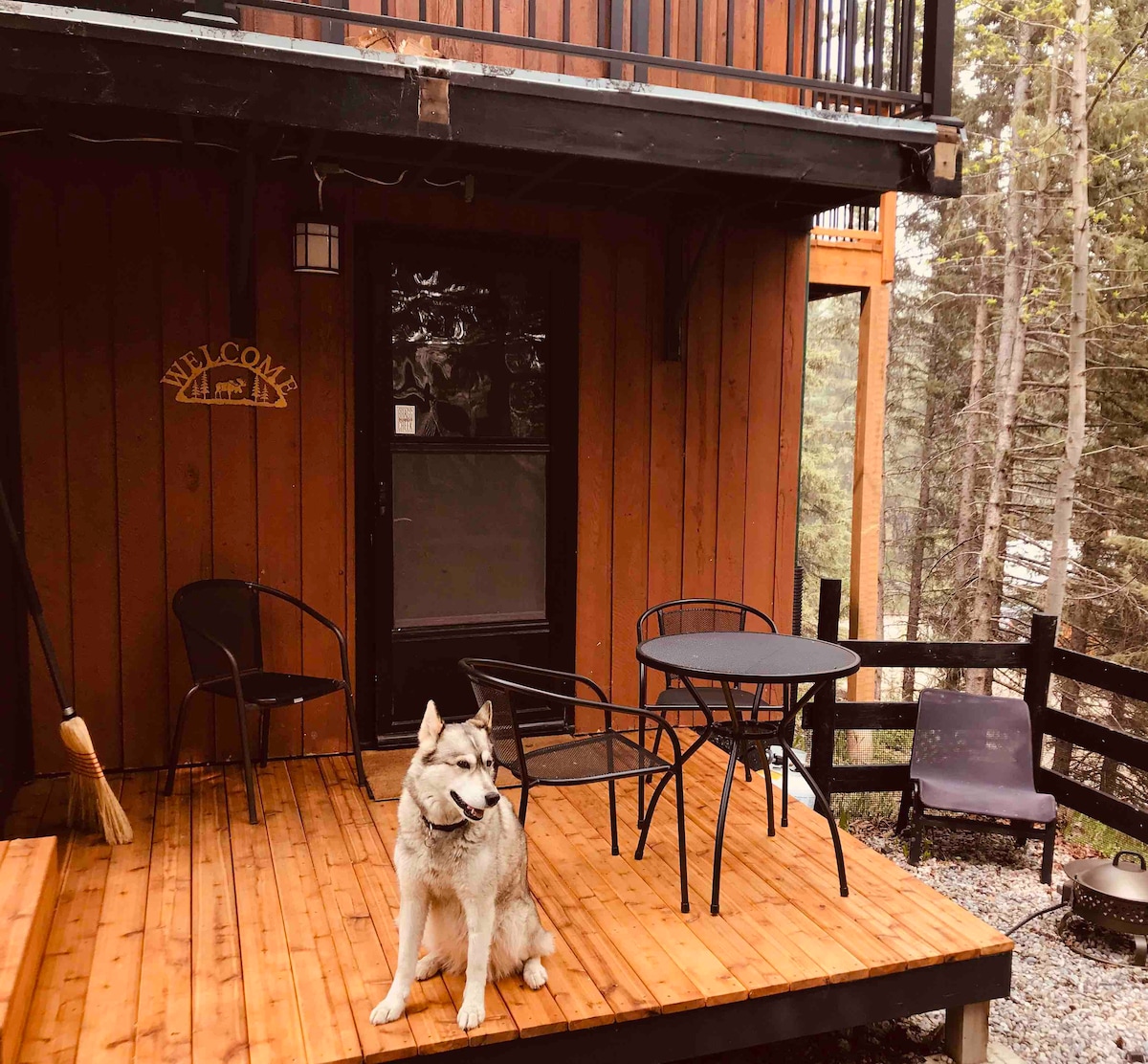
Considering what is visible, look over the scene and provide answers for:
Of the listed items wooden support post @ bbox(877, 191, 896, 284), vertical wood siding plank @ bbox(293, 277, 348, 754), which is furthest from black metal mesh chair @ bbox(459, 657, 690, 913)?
wooden support post @ bbox(877, 191, 896, 284)

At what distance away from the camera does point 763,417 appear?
506 cm

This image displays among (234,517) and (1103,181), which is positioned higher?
(1103,181)

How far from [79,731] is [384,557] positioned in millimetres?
1499

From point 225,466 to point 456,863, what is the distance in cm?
250

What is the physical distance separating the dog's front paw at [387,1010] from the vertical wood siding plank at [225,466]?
221 cm

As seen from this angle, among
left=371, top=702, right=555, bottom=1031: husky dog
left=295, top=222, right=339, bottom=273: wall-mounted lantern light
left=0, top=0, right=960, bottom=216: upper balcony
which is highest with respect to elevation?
left=0, top=0, right=960, bottom=216: upper balcony

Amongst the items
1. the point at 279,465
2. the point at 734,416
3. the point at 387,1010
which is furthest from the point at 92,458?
the point at 734,416

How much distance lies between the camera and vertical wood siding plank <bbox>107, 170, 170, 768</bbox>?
13.0ft

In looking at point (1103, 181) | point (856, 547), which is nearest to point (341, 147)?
point (856, 547)

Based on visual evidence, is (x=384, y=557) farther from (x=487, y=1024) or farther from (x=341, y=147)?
(x=487, y=1024)

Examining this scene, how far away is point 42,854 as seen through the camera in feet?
9.52

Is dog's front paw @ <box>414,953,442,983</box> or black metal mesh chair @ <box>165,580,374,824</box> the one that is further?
black metal mesh chair @ <box>165,580,374,824</box>

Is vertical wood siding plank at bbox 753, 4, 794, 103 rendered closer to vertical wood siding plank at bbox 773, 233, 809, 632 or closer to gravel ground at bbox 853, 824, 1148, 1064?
vertical wood siding plank at bbox 773, 233, 809, 632

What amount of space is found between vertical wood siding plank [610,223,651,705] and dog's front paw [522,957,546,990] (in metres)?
2.42
